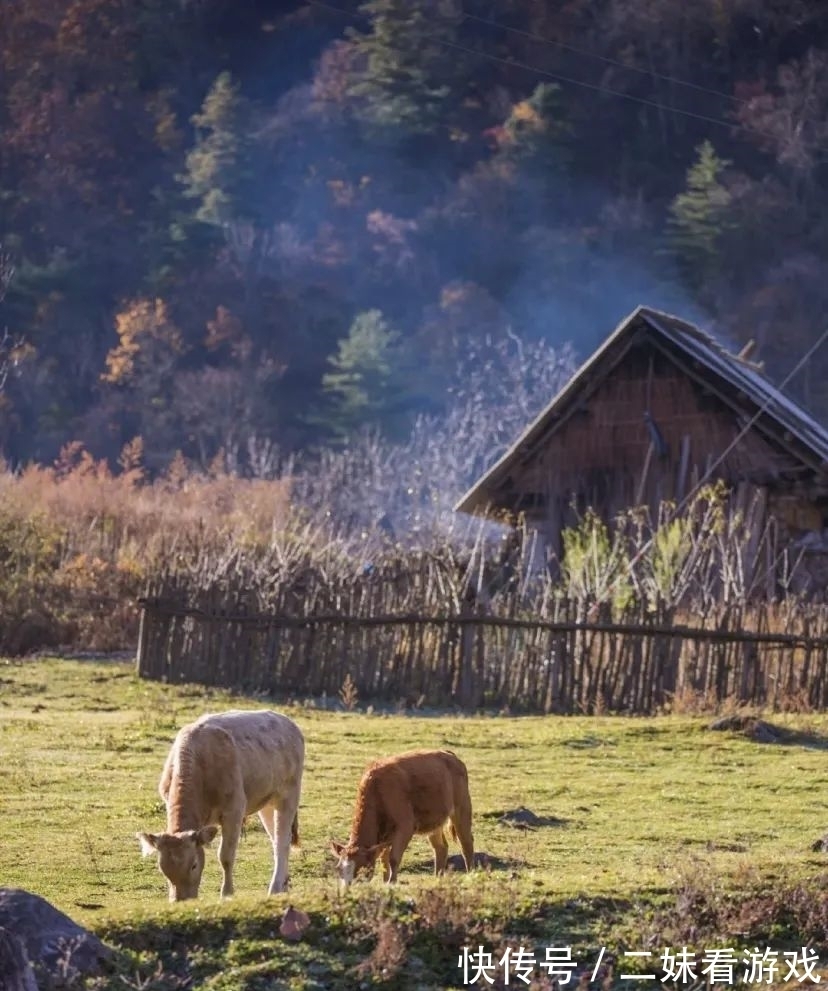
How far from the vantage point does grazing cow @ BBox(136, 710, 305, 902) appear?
10.8 metres

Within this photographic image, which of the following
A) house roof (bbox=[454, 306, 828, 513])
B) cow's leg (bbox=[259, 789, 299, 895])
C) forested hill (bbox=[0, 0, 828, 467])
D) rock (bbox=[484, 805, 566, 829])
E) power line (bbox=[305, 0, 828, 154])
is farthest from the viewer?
power line (bbox=[305, 0, 828, 154])

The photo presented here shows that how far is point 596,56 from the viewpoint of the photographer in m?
→ 85.5

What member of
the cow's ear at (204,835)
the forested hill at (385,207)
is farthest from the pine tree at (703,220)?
the cow's ear at (204,835)

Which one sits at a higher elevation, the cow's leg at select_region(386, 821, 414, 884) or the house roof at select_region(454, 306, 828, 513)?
the house roof at select_region(454, 306, 828, 513)

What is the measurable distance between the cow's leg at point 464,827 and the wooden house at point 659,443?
Answer: 1980 centimetres

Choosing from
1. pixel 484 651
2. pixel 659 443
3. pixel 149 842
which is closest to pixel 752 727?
pixel 484 651

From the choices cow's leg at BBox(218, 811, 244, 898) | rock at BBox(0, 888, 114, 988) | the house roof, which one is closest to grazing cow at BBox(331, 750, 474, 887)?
cow's leg at BBox(218, 811, 244, 898)

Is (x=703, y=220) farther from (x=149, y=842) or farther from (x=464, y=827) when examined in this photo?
(x=149, y=842)

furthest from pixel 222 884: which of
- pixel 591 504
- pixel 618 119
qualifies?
pixel 618 119

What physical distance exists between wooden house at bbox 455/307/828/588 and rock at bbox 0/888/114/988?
23.1 m

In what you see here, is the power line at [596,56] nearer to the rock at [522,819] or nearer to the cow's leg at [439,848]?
the rock at [522,819]

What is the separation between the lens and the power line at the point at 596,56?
269 feet

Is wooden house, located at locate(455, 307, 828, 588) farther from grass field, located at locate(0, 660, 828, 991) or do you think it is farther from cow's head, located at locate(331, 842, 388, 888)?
cow's head, located at locate(331, 842, 388, 888)

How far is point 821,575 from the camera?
103 ft
